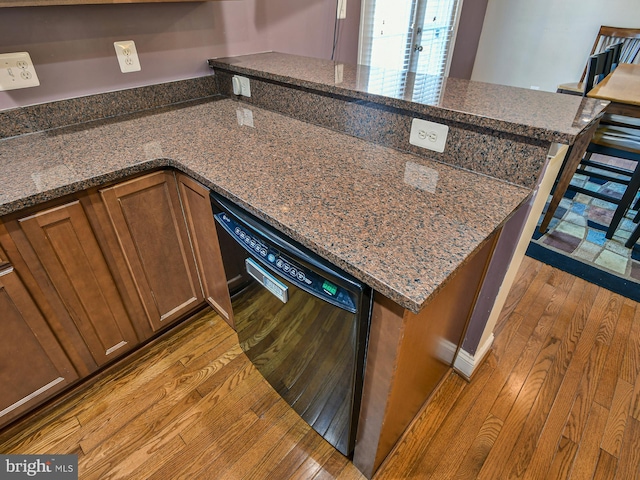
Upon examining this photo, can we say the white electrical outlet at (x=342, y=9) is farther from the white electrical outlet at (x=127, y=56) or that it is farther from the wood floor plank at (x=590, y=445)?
the wood floor plank at (x=590, y=445)

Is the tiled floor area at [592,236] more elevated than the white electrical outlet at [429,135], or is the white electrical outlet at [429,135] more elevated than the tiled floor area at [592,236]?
the white electrical outlet at [429,135]

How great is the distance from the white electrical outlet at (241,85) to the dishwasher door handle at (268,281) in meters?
1.00

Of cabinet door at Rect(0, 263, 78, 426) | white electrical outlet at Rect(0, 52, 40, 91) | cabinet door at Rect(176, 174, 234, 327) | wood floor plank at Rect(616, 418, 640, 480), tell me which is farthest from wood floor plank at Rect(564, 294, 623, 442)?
white electrical outlet at Rect(0, 52, 40, 91)

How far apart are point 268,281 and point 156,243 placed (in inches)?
23.9

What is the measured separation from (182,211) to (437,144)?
0.97 meters

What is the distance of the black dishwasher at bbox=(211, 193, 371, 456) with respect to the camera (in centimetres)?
84

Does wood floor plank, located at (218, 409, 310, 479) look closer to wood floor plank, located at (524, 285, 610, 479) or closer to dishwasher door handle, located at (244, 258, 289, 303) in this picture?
dishwasher door handle, located at (244, 258, 289, 303)

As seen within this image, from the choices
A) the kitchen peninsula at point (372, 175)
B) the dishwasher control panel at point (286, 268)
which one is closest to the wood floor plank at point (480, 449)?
the kitchen peninsula at point (372, 175)

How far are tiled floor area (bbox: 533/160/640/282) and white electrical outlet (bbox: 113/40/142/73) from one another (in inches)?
98.0

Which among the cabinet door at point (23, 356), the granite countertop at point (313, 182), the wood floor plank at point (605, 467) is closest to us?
the granite countertop at point (313, 182)

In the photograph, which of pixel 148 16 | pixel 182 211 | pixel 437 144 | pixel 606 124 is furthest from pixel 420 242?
pixel 606 124

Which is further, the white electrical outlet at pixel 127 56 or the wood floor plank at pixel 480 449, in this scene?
the white electrical outlet at pixel 127 56

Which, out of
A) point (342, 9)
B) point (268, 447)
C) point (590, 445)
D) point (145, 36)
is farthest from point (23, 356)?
point (342, 9)

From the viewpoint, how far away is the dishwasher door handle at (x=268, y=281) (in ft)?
3.20
